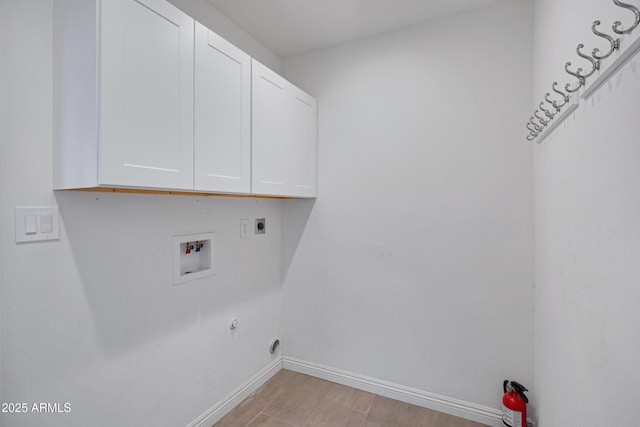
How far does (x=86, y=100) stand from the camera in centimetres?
109

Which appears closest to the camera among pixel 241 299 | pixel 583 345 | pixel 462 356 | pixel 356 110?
pixel 583 345

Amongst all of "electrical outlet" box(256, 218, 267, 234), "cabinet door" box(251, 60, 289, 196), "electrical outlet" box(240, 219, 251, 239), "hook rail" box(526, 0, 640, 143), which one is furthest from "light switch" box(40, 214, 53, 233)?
"hook rail" box(526, 0, 640, 143)

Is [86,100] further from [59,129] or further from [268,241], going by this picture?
[268,241]

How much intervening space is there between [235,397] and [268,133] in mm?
1868

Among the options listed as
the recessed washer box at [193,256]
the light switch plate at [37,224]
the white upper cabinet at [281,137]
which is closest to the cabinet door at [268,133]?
the white upper cabinet at [281,137]

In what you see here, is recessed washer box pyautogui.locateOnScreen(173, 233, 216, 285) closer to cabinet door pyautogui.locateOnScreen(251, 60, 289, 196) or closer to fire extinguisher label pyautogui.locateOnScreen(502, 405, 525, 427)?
cabinet door pyautogui.locateOnScreen(251, 60, 289, 196)

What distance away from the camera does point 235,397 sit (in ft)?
6.86

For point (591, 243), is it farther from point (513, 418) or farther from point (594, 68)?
point (513, 418)

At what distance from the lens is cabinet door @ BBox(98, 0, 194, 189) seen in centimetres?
108

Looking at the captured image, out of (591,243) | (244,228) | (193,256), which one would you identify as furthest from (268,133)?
(591,243)

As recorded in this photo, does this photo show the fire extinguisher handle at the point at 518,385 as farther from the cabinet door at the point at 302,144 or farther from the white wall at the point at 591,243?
the cabinet door at the point at 302,144

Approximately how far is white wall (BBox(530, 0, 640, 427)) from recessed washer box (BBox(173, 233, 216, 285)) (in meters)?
1.84

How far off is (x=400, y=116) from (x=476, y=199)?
2.66 feet

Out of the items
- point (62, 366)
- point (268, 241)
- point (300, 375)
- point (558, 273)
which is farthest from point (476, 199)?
point (62, 366)
